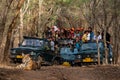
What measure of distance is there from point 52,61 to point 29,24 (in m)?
19.1

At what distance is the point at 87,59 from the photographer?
23.4 meters

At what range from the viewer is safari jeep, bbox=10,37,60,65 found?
75.2 ft

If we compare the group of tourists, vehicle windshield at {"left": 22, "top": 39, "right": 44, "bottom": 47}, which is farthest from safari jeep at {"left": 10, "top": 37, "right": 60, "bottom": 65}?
the group of tourists

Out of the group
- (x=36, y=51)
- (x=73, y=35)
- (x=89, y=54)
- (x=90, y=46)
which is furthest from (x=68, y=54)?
(x=73, y=35)

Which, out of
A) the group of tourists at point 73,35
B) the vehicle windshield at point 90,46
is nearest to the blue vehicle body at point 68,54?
the group of tourists at point 73,35

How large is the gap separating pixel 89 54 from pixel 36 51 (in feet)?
9.81

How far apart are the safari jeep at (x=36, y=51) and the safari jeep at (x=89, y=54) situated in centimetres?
155

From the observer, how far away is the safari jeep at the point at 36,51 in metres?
22.9

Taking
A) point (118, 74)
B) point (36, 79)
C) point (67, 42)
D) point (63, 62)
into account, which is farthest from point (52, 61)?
point (36, 79)

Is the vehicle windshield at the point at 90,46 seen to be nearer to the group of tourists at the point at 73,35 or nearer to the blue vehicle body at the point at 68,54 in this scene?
the group of tourists at the point at 73,35

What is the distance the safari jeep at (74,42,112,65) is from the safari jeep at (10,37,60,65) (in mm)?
1549

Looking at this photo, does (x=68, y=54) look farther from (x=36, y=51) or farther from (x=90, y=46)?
(x=36, y=51)

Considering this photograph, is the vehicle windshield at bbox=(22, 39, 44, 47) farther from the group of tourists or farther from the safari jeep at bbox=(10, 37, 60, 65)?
the group of tourists

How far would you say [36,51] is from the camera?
22.9 meters
